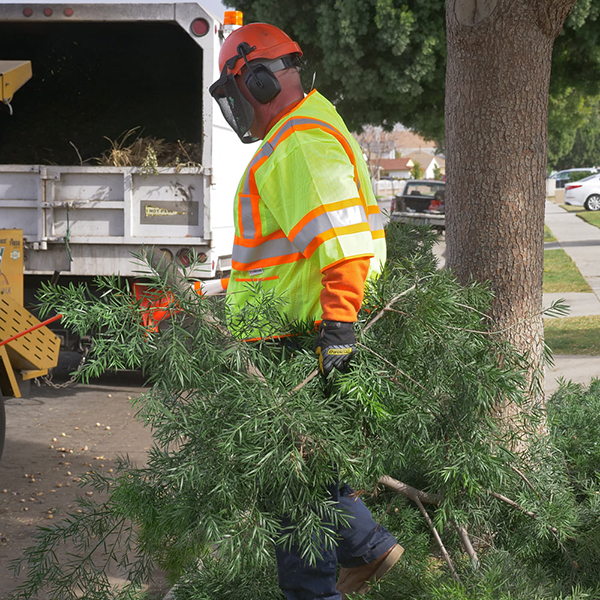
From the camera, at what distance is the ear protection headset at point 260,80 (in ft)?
8.16

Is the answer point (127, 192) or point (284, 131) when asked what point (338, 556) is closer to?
point (284, 131)

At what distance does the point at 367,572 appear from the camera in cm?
258

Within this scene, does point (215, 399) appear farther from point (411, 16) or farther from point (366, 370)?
point (411, 16)

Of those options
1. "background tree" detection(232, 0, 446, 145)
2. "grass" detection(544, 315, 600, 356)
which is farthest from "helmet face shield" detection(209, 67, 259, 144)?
"background tree" detection(232, 0, 446, 145)

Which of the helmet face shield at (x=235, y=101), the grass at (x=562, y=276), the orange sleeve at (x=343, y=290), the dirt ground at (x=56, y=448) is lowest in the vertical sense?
the dirt ground at (x=56, y=448)

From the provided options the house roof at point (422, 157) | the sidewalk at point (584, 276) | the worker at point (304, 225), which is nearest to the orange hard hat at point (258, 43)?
the worker at point (304, 225)

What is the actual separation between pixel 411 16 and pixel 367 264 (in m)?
11.9

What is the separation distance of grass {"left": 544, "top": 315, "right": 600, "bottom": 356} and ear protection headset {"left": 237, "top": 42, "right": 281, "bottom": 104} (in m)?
5.09

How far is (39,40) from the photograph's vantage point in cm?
781

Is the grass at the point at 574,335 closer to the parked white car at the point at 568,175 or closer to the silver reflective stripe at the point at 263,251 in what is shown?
the silver reflective stripe at the point at 263,251

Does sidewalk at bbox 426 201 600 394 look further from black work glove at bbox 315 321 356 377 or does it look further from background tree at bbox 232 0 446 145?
background tree at bbox 232 0 446 145

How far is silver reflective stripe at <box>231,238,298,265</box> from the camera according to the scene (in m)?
2.44

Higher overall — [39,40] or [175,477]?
[39,40]

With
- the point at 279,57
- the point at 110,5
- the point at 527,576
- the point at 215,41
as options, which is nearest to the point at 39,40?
the point at 110,5
